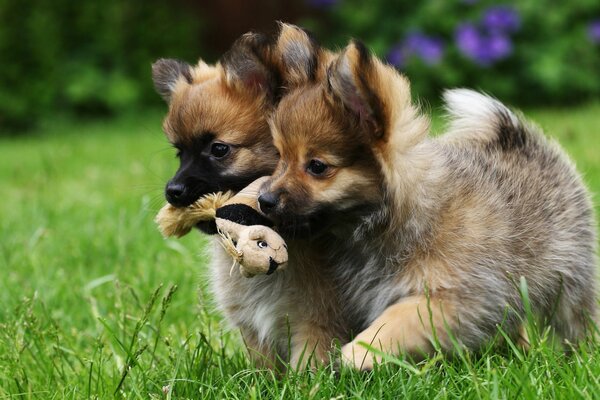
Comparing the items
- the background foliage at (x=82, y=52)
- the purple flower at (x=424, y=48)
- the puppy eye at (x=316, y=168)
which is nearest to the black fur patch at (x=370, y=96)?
the puppy eye at (x=316, y=168)

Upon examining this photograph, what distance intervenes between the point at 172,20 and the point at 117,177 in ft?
13.1

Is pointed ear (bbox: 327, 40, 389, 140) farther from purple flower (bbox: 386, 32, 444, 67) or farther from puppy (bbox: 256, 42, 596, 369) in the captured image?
purple flower (bbox: 386, 32, 444, 67)

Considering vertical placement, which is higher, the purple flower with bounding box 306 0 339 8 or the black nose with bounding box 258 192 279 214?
the purple flower with bounding box 306 0 339 8

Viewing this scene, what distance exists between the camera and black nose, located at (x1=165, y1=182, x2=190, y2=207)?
276cm

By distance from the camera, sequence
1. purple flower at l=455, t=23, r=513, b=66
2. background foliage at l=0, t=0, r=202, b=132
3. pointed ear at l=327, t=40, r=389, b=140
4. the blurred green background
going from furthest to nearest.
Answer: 1. background foliage at l=0, t=0, r=202, b=132
2. the blurred green background
3. purple flower at l=455, t=23, r=513, b=66
4. pointed ear at l=327, t=40, r=389, b=140

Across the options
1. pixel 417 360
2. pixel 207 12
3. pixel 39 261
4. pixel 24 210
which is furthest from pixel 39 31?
pixel 417 360

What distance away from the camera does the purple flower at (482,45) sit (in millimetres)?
8859

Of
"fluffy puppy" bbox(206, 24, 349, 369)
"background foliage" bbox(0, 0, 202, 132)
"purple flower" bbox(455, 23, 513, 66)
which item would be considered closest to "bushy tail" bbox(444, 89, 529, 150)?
"fluffy puppy" bbox(206, 24, 349, 369)

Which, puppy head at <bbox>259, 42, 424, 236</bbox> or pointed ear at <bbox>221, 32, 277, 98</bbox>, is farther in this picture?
pointed ear at <bbox>221, 32, 277, 98</bbox>

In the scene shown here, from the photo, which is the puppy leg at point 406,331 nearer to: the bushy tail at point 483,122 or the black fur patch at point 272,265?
the black fur patch at point 272,265

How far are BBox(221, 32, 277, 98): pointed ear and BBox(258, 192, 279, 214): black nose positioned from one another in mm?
467

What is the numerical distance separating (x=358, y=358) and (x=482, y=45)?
272 inches

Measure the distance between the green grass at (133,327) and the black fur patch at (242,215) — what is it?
26cm

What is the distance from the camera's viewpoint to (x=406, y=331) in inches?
99.0
